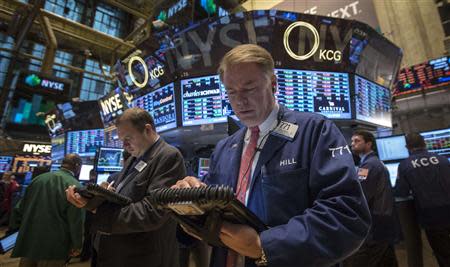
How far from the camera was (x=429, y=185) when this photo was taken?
3.36 metres

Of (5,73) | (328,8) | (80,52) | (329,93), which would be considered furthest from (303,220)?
(80,52)

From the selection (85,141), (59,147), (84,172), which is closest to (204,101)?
(84,172)

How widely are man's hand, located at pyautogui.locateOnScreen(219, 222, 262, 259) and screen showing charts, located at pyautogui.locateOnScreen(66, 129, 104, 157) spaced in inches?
276

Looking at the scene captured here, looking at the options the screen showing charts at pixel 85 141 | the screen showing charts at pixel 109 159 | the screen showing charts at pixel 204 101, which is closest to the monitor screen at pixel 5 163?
the screen showing charts at pixel 85 141

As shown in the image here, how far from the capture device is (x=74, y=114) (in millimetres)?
7523

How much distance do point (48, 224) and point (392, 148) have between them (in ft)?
16.4

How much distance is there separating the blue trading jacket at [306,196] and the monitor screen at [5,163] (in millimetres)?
12862

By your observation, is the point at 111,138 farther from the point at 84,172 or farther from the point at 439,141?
the point at 439,141

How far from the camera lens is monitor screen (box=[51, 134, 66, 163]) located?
770 centimetres

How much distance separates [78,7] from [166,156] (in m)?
16.9

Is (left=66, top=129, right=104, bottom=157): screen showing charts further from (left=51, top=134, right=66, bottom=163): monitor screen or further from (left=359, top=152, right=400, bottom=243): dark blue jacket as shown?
(left=359, top=152, right=400, bottom=243): dark blue jacket

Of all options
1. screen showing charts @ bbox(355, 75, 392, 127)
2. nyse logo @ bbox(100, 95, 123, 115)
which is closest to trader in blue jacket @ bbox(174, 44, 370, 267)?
screen showing charts @ bbox(355, 75, 392, 127)

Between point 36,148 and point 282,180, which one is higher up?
point 36,148

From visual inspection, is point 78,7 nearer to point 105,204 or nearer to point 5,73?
point 5,73
